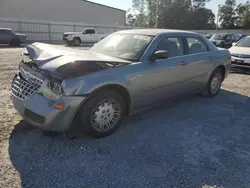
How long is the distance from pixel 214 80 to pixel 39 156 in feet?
14.8

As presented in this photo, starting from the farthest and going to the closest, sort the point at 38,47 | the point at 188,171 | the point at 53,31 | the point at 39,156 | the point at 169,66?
the point at 53,31 < the point at 169,66 < the point at 38,47 < the point at 39,156 < the point at 188,171

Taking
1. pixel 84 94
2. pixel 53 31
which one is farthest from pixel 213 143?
pixel 53 31

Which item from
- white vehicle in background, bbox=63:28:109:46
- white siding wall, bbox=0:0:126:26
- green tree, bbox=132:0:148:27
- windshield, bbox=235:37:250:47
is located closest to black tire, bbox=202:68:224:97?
windshield, bbox=235:37:250:47

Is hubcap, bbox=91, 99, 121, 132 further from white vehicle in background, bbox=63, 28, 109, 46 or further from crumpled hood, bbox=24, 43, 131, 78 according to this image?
white vehicle in background, bbox=63, 28, 109, 46

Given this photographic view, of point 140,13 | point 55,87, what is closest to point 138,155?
point 55,87

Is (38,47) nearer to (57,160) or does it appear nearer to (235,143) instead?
(57,160)

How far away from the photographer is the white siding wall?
31891 millimetres

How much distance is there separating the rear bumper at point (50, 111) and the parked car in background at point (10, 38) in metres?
19.3

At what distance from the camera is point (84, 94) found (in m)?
3.16

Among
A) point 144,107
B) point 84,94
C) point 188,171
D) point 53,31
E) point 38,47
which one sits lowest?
point 188,171

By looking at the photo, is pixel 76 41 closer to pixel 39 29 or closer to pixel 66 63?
pixel 39 29

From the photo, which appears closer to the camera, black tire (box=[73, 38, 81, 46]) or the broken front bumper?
the broken front bumper

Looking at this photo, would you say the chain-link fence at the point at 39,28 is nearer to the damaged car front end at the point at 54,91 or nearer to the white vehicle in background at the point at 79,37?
the white vehicle in background at the point at 79,37

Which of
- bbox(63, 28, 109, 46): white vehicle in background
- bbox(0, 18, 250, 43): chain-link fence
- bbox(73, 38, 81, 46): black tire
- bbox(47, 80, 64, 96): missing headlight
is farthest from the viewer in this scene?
bbox(0, 18, 250, 43): chain-link fence
